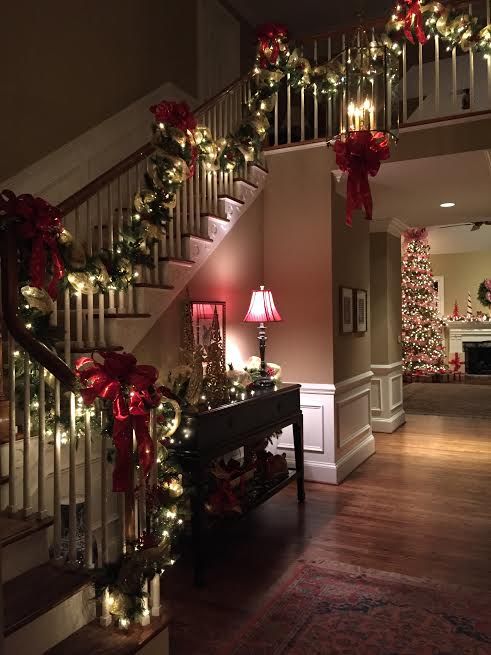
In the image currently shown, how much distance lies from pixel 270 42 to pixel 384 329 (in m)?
3.90

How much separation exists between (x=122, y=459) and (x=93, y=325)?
118cm

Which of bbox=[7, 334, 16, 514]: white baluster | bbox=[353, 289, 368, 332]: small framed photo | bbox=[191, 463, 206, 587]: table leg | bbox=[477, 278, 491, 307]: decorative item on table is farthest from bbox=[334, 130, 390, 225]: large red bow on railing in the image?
bbox=[477, 278, 491, 307]: decorative item on table

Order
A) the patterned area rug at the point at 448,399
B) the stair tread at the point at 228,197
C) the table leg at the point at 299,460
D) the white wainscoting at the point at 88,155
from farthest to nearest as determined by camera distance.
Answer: the patterned area rug at the point at 448,399 < the table leg at the point at 299,460 < the stair tread at the point at 228,197 < the white wainscoting at the point at 88,155

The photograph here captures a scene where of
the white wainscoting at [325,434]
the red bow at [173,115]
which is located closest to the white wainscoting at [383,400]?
the white wainscoting at [325,434]

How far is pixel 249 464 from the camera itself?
13.6 feet

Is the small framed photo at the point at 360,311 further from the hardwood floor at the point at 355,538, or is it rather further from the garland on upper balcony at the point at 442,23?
the garland on upper balcony at the point at 442,23

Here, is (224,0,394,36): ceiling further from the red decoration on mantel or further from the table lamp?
the red decoration on mantel

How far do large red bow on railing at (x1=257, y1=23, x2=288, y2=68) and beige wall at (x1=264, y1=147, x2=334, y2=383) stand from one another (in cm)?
80

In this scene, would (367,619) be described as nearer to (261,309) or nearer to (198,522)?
(198,522)

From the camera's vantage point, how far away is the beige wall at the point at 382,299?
7156 mm

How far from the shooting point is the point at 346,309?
205 inches

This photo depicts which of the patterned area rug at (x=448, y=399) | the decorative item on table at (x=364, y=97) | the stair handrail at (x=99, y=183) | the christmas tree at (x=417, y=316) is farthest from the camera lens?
the christmas tree at (x=417, y=316)

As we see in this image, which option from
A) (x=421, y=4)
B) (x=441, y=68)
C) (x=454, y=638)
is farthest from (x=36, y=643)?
(x=441, y=68)

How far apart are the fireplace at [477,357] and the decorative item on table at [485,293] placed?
1.01 metres
